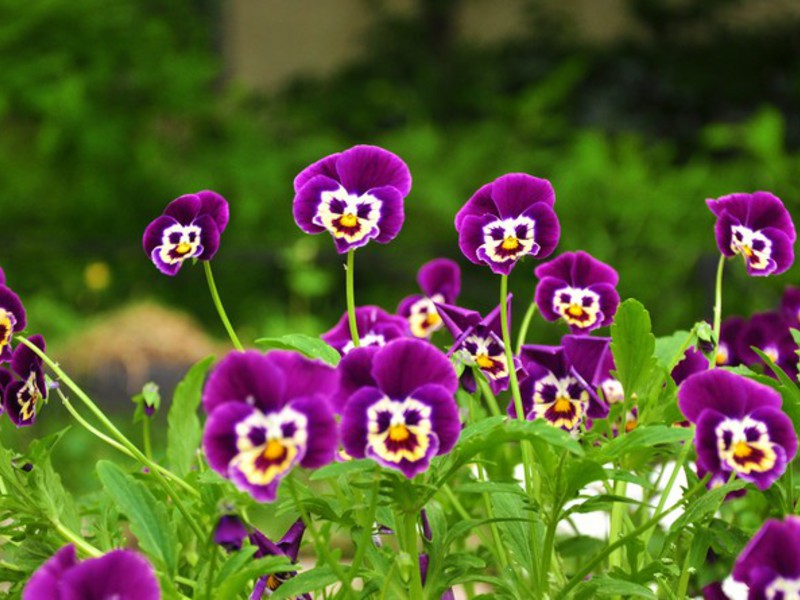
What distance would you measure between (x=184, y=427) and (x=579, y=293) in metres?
0.29

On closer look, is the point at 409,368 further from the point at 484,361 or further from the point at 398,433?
the point at 484,361

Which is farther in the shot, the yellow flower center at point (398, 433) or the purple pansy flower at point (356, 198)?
the purple pansy flower at point (356, 198)

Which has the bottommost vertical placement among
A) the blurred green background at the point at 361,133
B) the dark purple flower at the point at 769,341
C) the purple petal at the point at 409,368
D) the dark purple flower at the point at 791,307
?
the blurred green background at the point at 361,133

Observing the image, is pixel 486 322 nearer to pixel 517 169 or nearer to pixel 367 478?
pixel 367 478

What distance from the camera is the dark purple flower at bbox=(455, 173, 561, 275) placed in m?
0.75

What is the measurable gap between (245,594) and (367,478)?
11 centimetres

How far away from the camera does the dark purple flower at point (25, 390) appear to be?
2.58 feet

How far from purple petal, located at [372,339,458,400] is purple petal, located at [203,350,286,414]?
0.06 m

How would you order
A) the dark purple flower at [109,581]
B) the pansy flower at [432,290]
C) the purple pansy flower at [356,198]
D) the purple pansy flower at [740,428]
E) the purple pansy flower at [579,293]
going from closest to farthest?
the dark purple flower at [109,581]
the purple pansy flower at [740,428]
the purple pansy flower at [356,198]
the purple pansy flower at [579,293]
the pansy flower at [432,290]

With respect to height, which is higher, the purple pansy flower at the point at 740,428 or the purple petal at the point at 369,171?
the purple petal at the point at 369,171

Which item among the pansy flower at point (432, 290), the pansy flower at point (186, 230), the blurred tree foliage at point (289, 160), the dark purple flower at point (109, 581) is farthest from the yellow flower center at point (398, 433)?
the blurred tree foliage at point (289, 160)

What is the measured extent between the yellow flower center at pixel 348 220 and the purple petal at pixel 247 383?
0.59ft

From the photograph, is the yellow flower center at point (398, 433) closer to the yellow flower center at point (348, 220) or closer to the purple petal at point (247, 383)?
the purple petal at point (247, 383)

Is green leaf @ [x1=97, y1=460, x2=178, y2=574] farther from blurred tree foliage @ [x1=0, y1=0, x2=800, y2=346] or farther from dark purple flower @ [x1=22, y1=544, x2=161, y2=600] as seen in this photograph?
blurred tree foliage @ [x1=0, y1=0, x2=800, y2=346]
